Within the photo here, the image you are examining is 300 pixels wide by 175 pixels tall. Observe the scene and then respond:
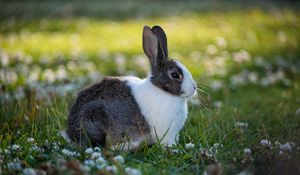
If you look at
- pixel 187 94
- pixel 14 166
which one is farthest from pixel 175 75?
pixel 14 166

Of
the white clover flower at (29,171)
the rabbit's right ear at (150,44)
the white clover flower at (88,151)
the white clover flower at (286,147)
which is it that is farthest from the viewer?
the rabbit's right ear at (150,44)

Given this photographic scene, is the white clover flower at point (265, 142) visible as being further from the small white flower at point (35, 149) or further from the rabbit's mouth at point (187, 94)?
the small white flower at point (35, 149)

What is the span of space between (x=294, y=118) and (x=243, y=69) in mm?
3861

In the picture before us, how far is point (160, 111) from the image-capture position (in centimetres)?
575

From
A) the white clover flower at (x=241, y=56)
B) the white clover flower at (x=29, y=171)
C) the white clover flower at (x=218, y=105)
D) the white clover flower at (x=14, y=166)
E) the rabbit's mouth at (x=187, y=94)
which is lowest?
the white clover flower at (x=218, y=105)

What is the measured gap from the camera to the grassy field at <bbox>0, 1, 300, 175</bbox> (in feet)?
16.8

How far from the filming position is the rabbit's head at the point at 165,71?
226 inches

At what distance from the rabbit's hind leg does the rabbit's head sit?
2.29ft

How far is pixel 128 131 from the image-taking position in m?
5.74

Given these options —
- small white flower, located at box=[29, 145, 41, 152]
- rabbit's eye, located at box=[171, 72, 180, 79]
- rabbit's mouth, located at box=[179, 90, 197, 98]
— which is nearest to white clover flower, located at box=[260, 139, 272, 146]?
rabbit's mouth, located at box=[179, 90, 197, 98]

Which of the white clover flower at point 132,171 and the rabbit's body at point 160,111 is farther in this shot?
the rabbit's body at point 160,111

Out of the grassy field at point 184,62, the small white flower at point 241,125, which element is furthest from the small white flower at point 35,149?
the small white flower at point 241,125

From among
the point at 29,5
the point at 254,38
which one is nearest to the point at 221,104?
the point at 254,38

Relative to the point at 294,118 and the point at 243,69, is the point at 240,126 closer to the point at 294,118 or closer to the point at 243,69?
the point at 294,118
